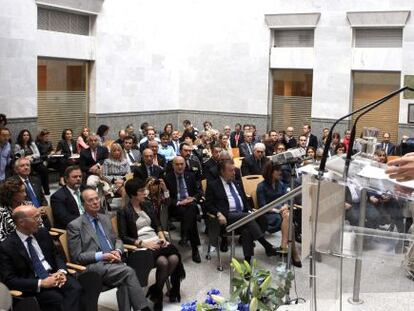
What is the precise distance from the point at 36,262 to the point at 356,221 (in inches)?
131

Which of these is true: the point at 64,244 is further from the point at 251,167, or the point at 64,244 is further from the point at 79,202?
the point at 251,167

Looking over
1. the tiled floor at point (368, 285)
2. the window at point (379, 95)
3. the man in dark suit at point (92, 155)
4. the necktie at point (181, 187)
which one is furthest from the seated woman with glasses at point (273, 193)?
the window at point (379, 95)

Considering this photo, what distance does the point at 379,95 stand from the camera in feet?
52.6

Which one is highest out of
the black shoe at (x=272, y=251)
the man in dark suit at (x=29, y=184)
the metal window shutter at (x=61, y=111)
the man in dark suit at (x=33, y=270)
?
the metal window shutter at (x=61, y=111)

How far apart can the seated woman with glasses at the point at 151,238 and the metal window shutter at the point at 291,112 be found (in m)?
11.1

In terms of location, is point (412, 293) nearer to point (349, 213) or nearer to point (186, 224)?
point (349, 213)

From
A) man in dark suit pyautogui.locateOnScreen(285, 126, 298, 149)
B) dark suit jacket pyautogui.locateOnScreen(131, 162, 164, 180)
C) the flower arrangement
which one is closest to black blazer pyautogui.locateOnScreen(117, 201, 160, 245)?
dark suit jacket pyautogui.locateOnScreen(131, 162, 164, 180)

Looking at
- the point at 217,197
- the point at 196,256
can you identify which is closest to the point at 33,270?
the point at 196,256

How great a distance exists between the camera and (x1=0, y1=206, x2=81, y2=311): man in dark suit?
16.0 feet

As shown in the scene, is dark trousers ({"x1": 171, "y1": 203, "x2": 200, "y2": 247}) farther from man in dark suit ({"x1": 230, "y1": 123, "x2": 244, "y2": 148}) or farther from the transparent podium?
man in dark suit ({"x1": 230, "y1": 123, "x2": 244, "y2": 148})

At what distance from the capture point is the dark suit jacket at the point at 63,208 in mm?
6465

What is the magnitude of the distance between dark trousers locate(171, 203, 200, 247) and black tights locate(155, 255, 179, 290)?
1.57 m

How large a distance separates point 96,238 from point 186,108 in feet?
43.4

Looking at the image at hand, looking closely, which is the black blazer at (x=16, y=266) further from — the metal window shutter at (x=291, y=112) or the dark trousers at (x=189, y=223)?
the metal window shutter at (x=291, y=112)
